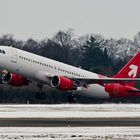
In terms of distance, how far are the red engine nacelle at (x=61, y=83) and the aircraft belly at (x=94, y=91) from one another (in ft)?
9.18

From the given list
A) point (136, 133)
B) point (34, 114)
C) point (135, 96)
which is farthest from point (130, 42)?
point (136, 133)

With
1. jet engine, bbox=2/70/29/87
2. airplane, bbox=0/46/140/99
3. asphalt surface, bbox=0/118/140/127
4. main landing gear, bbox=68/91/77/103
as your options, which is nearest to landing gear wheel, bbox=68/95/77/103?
main landing gear, bbox=68/91/77/103

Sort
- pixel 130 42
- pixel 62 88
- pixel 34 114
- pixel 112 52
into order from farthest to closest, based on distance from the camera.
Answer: pixel 130 42, pixel 112 52, pixel 62 88, pixel 34 114

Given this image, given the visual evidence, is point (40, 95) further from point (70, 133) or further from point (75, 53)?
point (75, 53)

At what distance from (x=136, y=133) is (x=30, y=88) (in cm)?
3844

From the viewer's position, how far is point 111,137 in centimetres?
2675

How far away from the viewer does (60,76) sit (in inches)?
2445

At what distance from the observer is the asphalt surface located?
106 feet

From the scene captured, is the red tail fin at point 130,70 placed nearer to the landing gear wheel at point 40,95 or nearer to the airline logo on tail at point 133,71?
the airline logo on tail at point 133,71

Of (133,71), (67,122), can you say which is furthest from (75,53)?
(67,122)

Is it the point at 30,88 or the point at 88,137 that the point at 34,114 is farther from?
the point at 30,88

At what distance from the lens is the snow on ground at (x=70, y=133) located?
26484 millimetres

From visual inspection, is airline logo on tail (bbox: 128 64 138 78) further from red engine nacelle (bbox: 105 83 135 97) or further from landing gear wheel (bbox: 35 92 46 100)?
landing gear wheel (bbox: 35 92 46 100)

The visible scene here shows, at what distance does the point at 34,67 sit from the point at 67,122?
2558 centimetres
